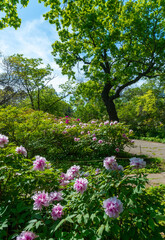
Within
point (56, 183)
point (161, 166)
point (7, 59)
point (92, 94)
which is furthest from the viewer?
point (7, 59)

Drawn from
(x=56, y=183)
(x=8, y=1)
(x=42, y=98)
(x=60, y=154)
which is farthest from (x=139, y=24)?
(x=42, y=98)

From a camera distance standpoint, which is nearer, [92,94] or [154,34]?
[154,34]

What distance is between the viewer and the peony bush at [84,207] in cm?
109

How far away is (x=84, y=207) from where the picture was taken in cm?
125

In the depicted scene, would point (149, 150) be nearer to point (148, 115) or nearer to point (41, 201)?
point (41, 201)

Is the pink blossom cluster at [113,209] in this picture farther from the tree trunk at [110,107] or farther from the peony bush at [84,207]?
the tree trunk at [110,107]

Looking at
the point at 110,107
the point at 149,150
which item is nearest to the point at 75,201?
the point at 149,150

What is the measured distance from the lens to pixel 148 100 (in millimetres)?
14898

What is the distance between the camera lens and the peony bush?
43.1 inches

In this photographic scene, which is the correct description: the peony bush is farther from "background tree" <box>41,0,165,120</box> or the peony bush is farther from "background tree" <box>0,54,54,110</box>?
"background tree" <box>0,54,54,110</box>

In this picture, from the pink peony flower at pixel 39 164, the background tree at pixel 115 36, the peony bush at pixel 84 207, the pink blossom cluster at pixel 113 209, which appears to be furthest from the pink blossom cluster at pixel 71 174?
the background tree at pixel 115 36

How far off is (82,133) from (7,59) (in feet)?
44.5

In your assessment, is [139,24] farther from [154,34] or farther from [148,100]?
[148,100]

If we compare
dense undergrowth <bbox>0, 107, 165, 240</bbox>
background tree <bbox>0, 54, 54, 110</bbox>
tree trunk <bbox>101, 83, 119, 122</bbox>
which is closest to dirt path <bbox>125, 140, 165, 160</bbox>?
tree trunk <bbox>101, 83, 119, 122</bbox>
